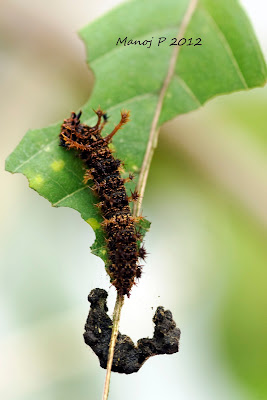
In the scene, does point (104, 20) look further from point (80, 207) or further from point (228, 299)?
point (228, 299)

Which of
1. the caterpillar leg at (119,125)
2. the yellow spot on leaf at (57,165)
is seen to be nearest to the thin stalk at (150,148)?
the caterpillar leg at (119,125)

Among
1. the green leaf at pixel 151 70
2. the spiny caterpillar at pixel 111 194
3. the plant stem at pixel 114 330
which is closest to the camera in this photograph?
the plant stem at pixel 114 330

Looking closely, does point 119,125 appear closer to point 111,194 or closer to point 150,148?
point 150,148

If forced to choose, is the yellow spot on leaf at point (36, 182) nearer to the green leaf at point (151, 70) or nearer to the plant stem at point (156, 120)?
the green leaf at point (151, 70)

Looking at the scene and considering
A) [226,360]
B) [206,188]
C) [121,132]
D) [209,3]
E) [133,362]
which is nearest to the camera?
[133,362]

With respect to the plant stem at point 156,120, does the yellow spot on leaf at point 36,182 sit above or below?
below

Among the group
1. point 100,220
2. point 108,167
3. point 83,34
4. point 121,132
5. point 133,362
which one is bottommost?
point 133,362

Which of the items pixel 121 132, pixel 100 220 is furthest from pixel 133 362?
pixel 121 132

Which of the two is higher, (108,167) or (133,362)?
(108,167)
